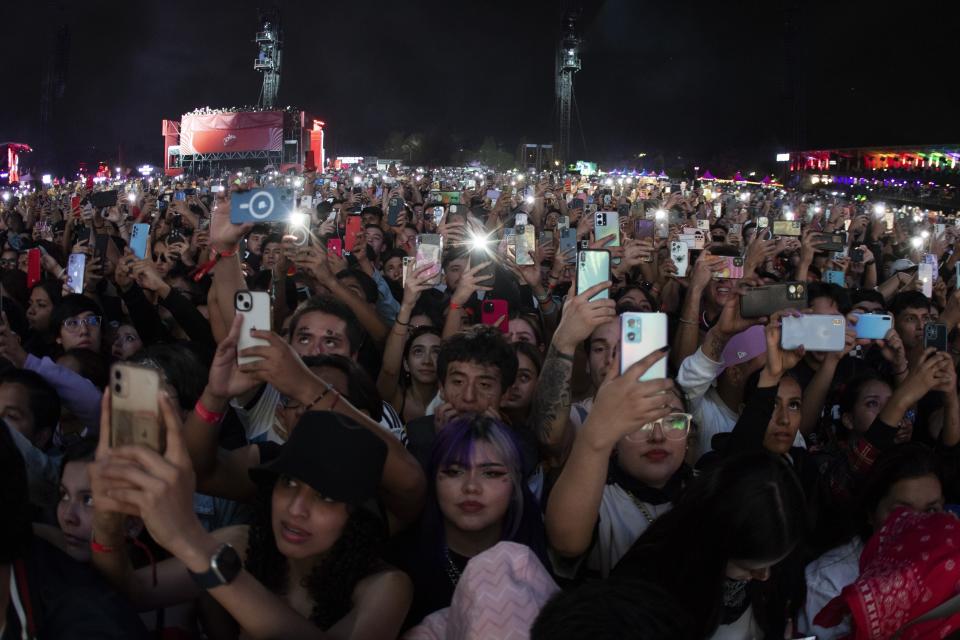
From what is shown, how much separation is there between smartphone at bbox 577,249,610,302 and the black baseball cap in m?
1.42

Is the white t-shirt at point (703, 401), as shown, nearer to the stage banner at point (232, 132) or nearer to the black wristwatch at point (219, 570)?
the black wristwatch at point (219, 570)

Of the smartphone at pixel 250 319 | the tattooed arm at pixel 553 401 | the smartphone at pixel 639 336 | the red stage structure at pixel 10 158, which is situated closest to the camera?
the smartphone at pixel 639 336

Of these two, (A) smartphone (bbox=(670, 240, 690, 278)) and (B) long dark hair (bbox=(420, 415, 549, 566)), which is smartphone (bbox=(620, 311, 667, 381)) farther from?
(A) smartphone (bbox=(670, 240, 690, 278))

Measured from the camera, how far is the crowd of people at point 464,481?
1780 millimetres

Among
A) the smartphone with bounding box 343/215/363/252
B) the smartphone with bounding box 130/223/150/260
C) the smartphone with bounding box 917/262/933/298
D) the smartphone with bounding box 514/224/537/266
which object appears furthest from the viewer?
the smartphone with bounding box 343/215/363/252

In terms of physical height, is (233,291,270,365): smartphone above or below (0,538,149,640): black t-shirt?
above

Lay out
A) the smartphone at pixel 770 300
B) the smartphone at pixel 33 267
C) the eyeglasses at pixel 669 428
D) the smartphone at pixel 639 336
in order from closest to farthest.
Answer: the smartphone at pixel 639 336
the eyeglasses at pixel 669 428
the smartphone at pixel 770 300
the smartphone at pixel 33 267

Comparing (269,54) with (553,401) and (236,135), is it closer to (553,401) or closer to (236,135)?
(236,135)

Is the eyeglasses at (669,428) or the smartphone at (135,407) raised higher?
the smartphone at (135,407)

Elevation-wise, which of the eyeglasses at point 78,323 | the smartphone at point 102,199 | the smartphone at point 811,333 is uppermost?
the smartphone at point 102,199

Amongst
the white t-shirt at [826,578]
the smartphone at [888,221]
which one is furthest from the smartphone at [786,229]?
the white t-shirt at [826,578]

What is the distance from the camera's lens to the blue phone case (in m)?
3.59

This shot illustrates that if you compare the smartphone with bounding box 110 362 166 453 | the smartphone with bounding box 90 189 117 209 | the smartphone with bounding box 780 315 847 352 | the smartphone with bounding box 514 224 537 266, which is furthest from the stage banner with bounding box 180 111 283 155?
the smartphone with bounding box 110 362 166 453

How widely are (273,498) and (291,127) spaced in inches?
3161
